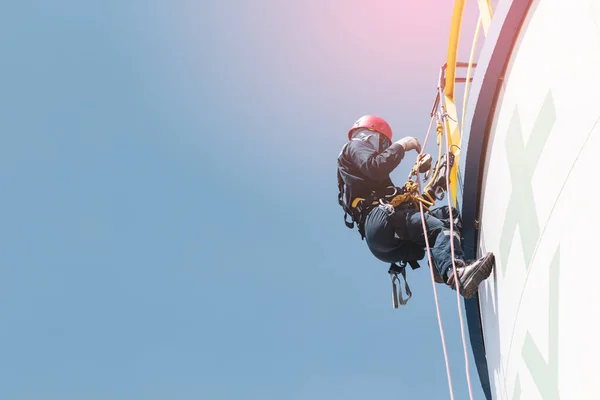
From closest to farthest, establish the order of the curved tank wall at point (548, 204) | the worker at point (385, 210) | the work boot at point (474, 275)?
the curved tank wall at point (548, 204) → the work boot at point (474, 275) → the worker at point (385, 210)

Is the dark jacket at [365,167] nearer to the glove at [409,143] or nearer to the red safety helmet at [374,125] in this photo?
the glove at [409,143]

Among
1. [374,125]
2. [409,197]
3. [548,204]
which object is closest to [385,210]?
[409,197]

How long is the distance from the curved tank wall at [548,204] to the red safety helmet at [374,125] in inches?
106

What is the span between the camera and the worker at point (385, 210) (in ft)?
23.9

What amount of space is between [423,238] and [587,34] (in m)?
3.67

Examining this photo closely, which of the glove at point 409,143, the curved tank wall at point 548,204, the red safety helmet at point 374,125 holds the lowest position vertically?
the curved tank wall at point 548,204

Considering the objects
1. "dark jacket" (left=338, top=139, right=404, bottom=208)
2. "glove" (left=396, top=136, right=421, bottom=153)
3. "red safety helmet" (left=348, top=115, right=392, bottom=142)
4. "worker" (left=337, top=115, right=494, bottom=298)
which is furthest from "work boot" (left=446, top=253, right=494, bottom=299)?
"red safety helmet" (left=348, top=115, right=392, bottom=142)

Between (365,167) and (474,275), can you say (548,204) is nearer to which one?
(474,275)

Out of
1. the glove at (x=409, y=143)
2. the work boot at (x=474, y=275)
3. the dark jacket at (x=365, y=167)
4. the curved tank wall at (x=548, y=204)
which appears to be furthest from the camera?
the glove at (x=409, y=143)

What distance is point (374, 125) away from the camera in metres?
8.89

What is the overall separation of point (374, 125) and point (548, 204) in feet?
14.6

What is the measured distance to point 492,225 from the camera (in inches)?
241

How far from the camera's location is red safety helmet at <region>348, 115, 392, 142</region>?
8.88 metres

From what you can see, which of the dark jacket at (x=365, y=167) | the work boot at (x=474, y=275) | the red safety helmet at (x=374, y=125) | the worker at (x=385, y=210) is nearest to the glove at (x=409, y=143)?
the worker at (x=385, y=210)
